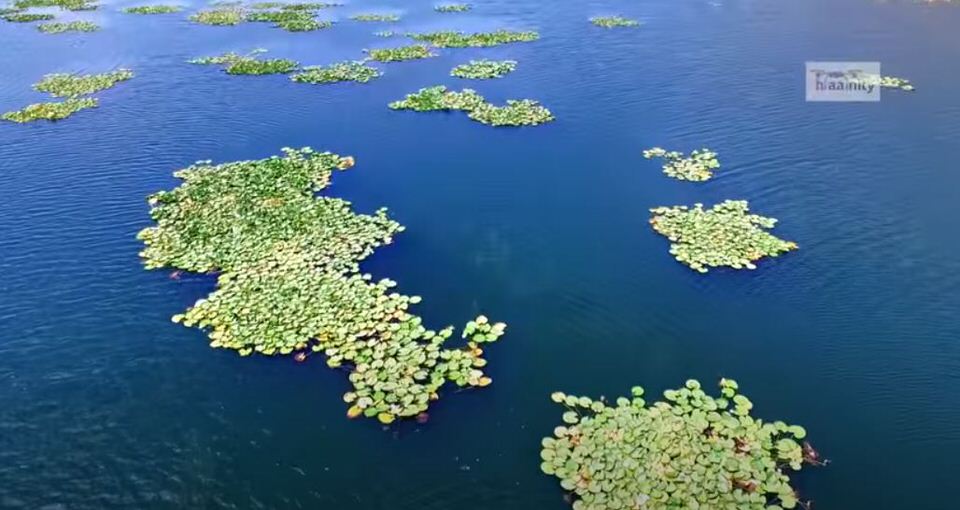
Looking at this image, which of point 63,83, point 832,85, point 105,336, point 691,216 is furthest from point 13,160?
point 832,85

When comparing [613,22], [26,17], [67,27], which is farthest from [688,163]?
[26,17]

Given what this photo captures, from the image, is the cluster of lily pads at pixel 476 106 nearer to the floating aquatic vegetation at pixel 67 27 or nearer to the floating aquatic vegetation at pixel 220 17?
the floating aquatic vegetation at pixel 220 17

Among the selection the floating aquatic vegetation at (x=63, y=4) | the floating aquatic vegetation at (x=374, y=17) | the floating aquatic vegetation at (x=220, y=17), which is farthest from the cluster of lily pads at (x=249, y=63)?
the floating aquatic vegetation at (x=63, y=4)

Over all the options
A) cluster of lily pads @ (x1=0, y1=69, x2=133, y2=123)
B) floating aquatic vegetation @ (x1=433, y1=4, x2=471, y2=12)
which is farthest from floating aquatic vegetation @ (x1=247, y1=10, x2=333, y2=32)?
cluster of lily pads @ (x1=0, y1=69, x2=133, y2=123)

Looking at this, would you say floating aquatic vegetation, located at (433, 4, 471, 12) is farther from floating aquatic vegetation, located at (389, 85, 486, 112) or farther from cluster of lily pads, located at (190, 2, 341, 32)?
Result: floating aquatic vegetation, located at (389, 85, 486, 112)

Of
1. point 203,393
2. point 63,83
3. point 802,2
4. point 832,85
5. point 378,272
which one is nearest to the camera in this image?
point 203,393

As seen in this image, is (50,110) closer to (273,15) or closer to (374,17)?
(273,15)

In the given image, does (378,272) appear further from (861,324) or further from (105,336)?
(861,324)
